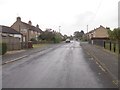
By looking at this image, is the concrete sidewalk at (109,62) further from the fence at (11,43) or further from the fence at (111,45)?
the fence at (11,43)

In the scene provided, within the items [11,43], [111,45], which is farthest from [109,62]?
[111,45]

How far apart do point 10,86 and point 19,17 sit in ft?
250

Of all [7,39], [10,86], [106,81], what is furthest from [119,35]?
[10,86]

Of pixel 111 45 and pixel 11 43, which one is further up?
pixel 11 43

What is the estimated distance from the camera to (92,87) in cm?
956

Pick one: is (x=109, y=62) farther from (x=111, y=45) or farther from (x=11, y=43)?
(x=111, y=45)

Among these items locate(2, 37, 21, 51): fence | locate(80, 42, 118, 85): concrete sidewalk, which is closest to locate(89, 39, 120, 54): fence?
locate(80, 42, 118, 85): concrete sidewalk

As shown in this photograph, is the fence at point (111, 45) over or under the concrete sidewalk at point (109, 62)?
over

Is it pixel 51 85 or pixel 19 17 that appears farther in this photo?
pixel 19 17

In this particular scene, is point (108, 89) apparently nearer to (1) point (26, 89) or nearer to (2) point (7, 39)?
(1) point (26, 89)

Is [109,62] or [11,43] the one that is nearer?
[109,62]

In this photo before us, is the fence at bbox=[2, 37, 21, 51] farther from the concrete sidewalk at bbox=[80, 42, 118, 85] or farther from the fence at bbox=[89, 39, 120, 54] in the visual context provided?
the concrete sidewalk at bbox=[80, 42, 118, 85]

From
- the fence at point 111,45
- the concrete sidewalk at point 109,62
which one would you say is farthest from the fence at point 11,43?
the concrete sidewalk at point 109,62

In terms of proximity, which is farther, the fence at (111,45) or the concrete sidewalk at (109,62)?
the fence at (111,45)
